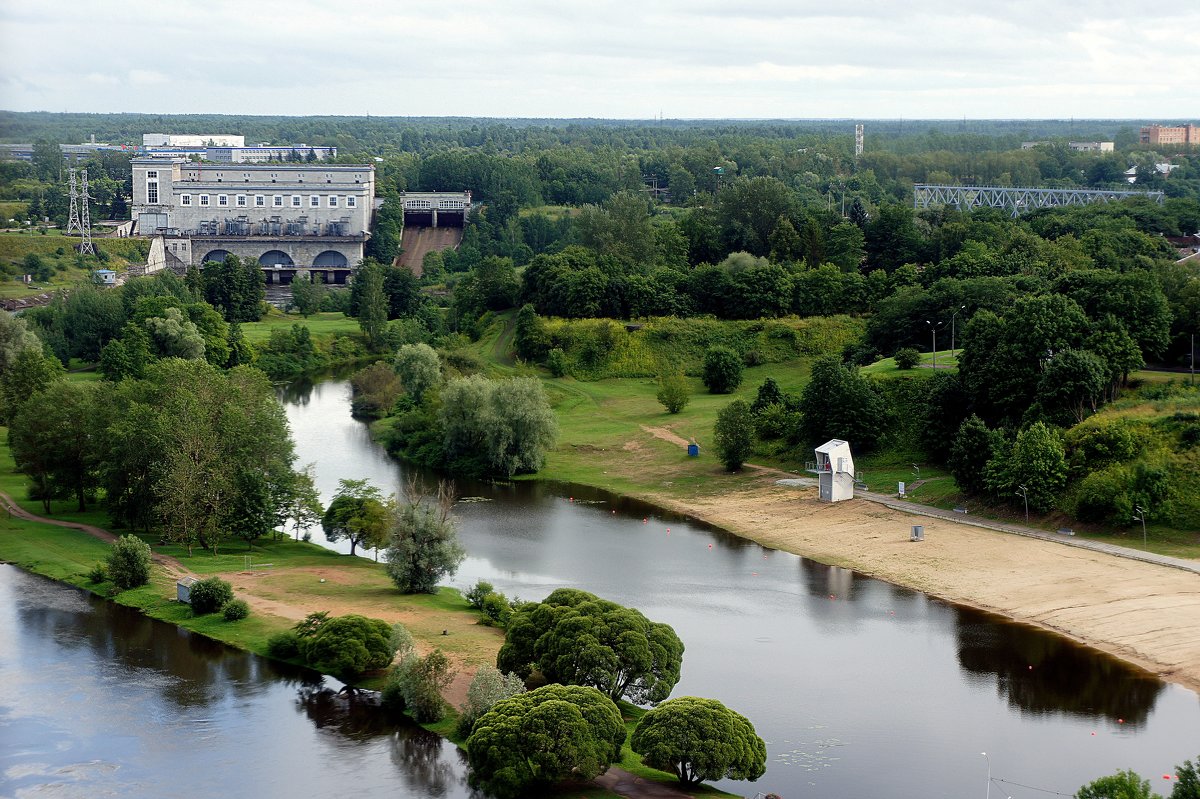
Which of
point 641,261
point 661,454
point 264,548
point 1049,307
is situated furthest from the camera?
point 641,261

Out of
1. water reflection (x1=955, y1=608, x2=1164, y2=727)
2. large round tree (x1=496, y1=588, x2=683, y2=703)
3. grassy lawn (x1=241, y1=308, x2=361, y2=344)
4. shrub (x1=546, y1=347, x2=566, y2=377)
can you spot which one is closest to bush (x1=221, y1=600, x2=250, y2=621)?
large round tree (x1=496, y1=588, x2=683, y2=703)

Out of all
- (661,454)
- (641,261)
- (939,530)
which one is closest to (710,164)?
(641,261)

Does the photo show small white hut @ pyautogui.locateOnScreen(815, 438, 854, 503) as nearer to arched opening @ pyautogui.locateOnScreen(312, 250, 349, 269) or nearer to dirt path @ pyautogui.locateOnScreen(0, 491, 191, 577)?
dirt path @ pyautogui.locateOnScreen(0, 491, 191, 577)

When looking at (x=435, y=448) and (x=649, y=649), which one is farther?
(x=435, y=448)

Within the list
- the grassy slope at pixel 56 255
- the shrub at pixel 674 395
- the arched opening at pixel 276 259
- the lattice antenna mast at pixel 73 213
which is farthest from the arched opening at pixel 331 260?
the shrub at pixel 674 395

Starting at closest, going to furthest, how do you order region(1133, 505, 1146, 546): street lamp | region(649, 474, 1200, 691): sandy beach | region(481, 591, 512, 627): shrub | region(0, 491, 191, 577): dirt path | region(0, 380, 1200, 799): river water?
region(0, 380, 1200, 799): river water < region(649, 474, 1200, 691): sandy beach < region(481, 591, 512, 627): shrub < region(0, 491, 191, 577): dirt path < region(1133, 505, 1146, 546): street lamp

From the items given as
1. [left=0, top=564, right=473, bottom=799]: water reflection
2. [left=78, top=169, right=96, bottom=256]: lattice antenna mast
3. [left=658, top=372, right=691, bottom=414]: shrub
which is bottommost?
[left=0, top=564, right=473, bottom=799]: water reflection

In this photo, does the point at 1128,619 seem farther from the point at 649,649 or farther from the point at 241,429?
the point at 241,429
